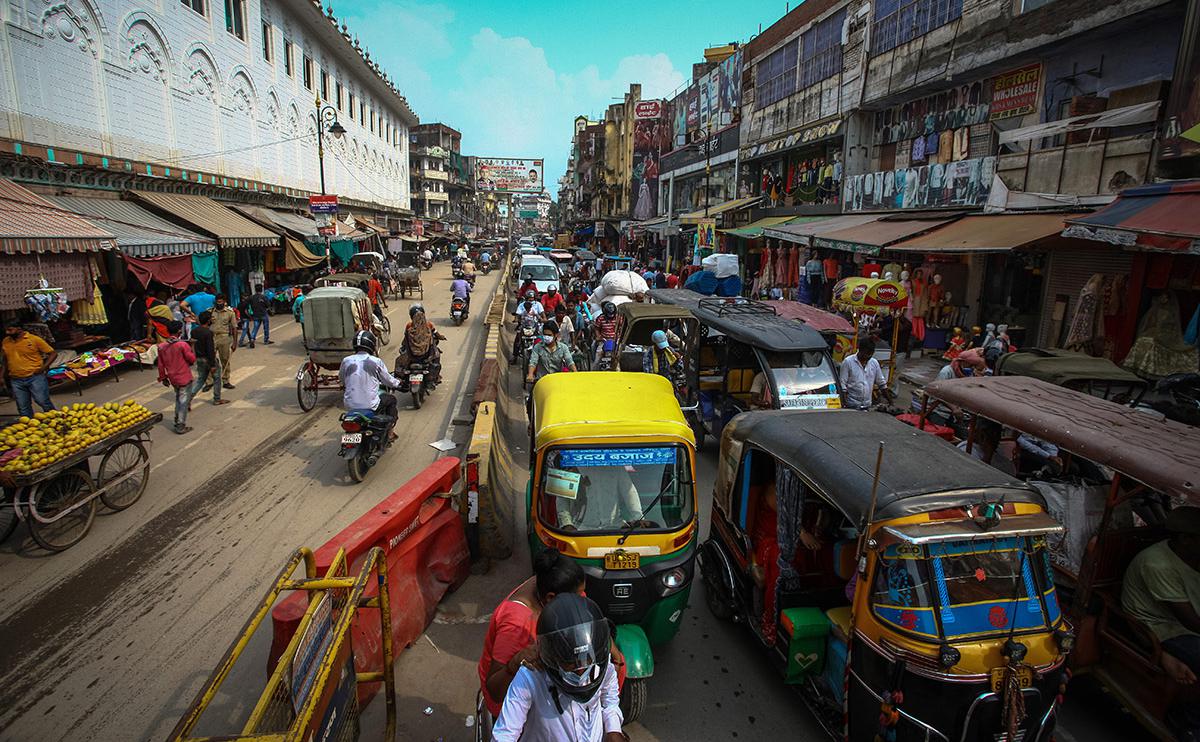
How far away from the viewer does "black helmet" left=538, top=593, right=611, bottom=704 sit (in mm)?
2514

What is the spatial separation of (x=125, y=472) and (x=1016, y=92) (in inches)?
720

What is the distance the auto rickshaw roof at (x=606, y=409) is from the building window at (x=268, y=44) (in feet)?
97.8

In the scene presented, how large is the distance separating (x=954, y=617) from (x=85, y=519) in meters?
8.29

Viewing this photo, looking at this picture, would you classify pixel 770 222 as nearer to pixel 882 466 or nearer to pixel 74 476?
pixel 882 466

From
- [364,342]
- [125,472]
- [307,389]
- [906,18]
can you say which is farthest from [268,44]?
[125,472]

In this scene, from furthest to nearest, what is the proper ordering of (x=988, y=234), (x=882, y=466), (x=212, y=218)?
(x=212, y=218)
(x=988, y=234)
(x=882, y=466)

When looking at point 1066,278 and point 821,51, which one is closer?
point 1066,278

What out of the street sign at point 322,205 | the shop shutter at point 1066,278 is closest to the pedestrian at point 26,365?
the street sign at point 322,205

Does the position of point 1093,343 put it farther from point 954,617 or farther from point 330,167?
point 330,167

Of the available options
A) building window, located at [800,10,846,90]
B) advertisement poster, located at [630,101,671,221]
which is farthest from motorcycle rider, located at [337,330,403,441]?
advertisement poster, located at [630,101,671,221]

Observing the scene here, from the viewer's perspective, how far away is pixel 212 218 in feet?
63.7

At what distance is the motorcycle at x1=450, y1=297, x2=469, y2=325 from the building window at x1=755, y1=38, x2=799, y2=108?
1560 centimetres

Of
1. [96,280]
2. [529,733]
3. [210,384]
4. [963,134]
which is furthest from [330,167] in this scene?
[529,733]

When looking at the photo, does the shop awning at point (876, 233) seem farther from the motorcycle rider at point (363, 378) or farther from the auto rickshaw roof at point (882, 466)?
the motorcycle rider at point (363, 378)
